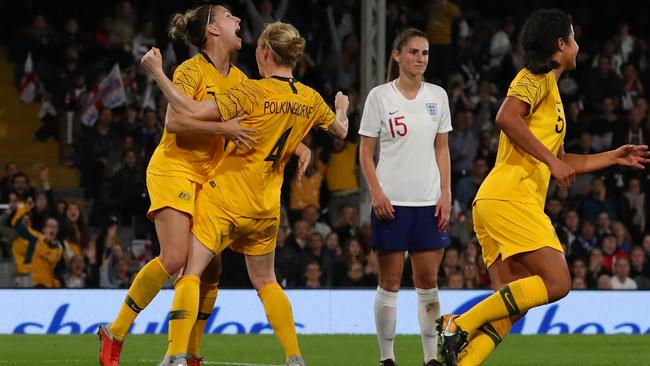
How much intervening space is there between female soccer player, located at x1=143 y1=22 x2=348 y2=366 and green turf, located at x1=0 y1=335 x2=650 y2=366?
1668 mm

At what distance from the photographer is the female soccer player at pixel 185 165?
24.6 ft

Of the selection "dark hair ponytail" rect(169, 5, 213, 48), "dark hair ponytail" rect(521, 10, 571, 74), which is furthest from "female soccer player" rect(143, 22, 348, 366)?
"dark hair ponytail" rect(521, 10, 571, 74)

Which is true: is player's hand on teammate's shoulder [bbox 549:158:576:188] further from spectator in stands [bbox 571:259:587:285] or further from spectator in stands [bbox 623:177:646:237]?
spectator in stands [bbox 623:177:646:237]

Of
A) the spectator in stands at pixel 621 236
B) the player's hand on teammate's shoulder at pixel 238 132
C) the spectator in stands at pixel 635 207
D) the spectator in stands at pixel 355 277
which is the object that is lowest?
the spectator in stands at pixel 355 277

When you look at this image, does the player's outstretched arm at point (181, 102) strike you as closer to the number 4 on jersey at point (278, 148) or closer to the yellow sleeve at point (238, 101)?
the yellow sleeve at point (238, 101)

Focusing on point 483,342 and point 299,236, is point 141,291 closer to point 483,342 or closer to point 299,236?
point 483,342

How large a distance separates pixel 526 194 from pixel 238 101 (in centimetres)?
167

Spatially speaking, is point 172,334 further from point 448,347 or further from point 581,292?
point 581,292

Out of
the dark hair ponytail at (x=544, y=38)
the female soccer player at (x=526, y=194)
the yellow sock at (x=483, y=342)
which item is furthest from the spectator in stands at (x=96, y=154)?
the yellow sock at (x=483, y=342)

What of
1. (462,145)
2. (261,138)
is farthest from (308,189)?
(261,138)

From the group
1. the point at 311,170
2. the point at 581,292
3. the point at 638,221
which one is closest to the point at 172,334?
the point at 581,292

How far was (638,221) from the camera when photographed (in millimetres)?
16953

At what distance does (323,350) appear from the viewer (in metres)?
10.8

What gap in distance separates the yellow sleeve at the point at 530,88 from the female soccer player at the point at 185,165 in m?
1.49
